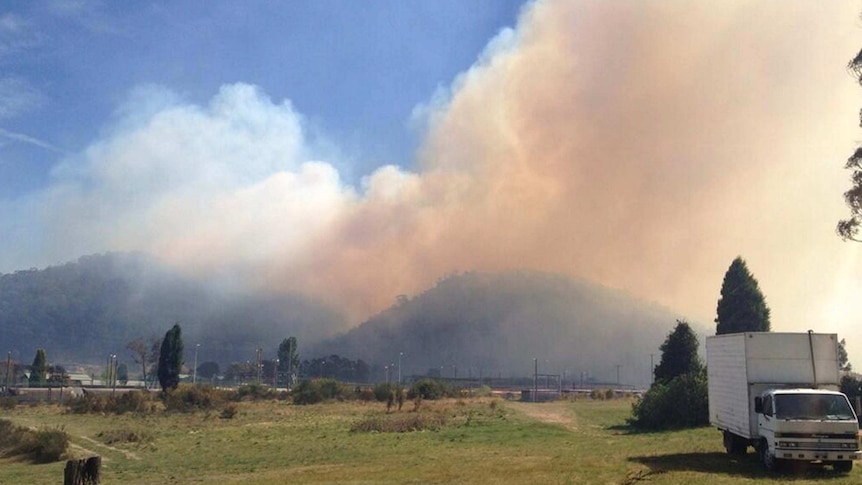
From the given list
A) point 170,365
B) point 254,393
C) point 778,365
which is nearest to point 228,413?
point 254,393

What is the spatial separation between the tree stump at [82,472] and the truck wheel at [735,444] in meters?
21.9

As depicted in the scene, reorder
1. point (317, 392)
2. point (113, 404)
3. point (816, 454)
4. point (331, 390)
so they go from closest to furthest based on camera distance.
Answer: point (816, 454) < point (113, 404) < point (317, 392) < point (331, 390)

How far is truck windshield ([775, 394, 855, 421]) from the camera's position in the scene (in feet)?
69.6

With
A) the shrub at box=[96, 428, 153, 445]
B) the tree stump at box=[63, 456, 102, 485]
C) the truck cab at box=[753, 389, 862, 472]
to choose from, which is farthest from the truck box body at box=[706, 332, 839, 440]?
the shrub at box=[96, 428, 153, 445]

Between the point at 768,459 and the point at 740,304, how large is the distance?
43858 millimetres

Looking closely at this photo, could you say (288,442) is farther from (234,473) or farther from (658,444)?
A: (658,444)

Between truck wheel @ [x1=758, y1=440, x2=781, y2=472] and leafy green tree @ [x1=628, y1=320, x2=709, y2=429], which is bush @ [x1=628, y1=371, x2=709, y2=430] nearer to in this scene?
leafy green tree @ [x1=628, y1=320, x2=709, y2=429]

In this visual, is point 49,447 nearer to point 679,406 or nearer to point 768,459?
point 768,459

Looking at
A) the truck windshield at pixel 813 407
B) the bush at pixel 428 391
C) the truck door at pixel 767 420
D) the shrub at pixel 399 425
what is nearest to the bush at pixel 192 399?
the bush at pixel 428 391

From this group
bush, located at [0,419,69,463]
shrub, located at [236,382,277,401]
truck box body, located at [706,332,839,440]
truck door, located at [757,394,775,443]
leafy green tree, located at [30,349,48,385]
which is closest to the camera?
truck door, located at [757,394,775,443]

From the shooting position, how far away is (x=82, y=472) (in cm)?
1191

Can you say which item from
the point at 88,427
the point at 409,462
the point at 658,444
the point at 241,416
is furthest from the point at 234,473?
the point at 241,416

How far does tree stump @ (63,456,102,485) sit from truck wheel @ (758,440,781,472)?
18555 millimetres

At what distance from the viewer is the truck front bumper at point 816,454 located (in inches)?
811
